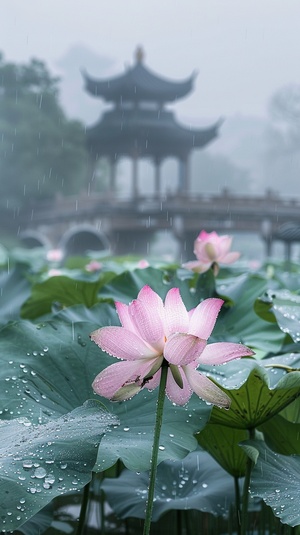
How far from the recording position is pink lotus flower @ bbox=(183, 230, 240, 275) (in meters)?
1.12

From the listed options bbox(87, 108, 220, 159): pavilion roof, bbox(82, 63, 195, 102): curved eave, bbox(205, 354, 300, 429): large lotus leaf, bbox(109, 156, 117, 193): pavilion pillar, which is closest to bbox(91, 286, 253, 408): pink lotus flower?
bbox(205, 354, 300, 429): large lotus leaf

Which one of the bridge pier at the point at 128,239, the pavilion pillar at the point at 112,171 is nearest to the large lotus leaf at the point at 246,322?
the bridge pier at the point at 128,239

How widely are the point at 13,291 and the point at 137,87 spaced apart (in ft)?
59.9

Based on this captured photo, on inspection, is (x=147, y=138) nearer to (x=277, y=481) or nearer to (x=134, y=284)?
(x=134, y=284)

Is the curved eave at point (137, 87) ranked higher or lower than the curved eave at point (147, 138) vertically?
higher

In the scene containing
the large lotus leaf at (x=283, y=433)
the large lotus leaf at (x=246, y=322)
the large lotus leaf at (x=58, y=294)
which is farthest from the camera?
the large lotus leaf at (x=58, y=294)

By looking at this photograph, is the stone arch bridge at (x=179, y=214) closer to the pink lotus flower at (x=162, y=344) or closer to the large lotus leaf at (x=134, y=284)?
the large lotus leaf at (x=134, y=284)

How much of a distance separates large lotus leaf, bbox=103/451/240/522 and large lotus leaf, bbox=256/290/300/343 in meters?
0.19

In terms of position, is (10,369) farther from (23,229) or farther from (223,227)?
(23,229)

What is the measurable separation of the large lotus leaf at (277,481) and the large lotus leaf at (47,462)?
0.48ft

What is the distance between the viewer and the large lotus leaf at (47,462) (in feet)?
1.63

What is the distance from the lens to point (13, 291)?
1.47 metres

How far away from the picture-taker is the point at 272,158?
43281mm

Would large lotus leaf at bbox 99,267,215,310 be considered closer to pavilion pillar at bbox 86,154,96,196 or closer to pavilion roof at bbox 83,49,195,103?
pavilion roof at bbox 83,49,195,103
